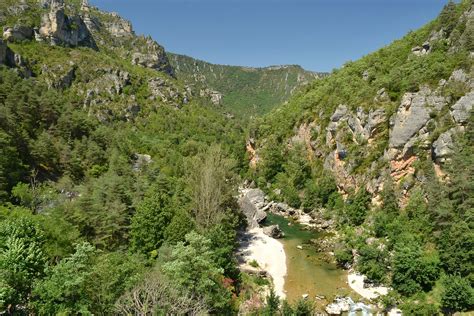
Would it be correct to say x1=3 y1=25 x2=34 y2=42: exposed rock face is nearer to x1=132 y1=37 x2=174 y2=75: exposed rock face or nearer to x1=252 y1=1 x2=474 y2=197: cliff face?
x1=132 y1=37 x2=174 y2=75: exposed rock face

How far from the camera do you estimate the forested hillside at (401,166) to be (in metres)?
33.5

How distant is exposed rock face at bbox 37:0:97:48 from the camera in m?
128

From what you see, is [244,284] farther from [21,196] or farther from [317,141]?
[317,141]

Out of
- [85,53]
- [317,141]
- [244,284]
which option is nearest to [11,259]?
[244,284]

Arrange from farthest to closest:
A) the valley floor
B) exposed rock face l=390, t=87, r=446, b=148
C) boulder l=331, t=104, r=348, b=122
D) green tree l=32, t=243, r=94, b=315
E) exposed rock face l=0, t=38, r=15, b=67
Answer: exposed rock face l=0, t=38, r=15, b=67
boulder l=331, t=104, r=348, b=122
exposed rock face l=390, t=87, r=446, b=148
the valley floor
green tree l=32, t=243, r=94, b=315

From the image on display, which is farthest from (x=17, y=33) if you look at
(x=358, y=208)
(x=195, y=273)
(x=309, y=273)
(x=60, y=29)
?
(x=309, y=273)

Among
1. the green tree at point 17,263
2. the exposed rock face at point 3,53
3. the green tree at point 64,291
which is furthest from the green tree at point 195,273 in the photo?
the exposed rock face at point 3,53

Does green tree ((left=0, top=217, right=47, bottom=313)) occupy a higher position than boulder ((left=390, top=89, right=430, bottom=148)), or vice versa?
boulder ((left=390, top=89, right=430, bottom=148))

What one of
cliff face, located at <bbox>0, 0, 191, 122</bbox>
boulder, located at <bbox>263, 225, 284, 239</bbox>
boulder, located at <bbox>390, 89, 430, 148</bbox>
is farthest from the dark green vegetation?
cliff face, located at <bbox>0, 0, 191, 122</bbox>

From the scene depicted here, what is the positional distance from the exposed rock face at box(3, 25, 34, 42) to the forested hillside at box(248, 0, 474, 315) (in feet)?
339

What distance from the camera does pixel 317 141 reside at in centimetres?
7781

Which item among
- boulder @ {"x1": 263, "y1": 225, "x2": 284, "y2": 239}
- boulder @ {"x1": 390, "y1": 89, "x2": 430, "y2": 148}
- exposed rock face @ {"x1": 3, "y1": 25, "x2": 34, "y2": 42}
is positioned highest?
exposed rock face @ {"x1": 3, "y1": 25, "x2": 34, "y2": 42}

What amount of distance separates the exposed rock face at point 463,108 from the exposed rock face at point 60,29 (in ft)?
457

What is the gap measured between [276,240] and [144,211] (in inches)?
987
